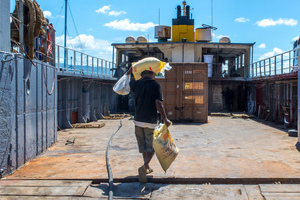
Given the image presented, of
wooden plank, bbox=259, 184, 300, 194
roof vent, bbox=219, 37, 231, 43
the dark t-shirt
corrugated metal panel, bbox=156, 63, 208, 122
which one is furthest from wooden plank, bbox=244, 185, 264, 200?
roof vent, bbox=219, 37, 231, 43

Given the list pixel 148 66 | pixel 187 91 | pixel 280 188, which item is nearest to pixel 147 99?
pixel 148 66

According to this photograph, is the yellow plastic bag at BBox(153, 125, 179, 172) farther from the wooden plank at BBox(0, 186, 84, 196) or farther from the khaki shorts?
the wooden plank at BBox(0, 186, 84, 196)

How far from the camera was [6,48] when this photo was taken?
219 inches

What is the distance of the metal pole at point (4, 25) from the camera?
5457 millimetres

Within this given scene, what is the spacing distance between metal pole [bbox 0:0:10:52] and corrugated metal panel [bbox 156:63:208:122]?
9.95 meters

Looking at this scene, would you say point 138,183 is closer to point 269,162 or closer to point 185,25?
point 269,162

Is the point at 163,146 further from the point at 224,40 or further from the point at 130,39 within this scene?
the point at 224,40

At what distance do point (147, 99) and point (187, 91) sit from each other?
991cm

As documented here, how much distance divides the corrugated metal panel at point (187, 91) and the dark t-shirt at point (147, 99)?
973 cm

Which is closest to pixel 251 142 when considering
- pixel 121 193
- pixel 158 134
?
pixel 158 134

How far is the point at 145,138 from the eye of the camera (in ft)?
17.7

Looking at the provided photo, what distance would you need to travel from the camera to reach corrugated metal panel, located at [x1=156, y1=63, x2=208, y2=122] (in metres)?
15.0

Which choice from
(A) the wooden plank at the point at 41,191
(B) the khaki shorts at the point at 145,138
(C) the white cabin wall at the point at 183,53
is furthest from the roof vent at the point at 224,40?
(A) the wooden plank at the point at 41,191

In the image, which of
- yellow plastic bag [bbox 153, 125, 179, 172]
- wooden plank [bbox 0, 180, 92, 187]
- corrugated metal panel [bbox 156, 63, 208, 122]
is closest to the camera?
wooden plank [bbox 0, 180, 92, 187]
